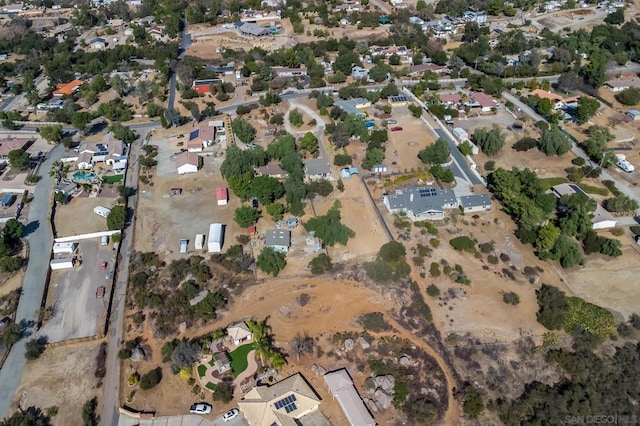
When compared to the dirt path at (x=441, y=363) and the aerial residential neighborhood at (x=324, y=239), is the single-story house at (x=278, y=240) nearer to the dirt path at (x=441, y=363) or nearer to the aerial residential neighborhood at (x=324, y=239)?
the aerial residential neighborhood at (x=324, y=239)

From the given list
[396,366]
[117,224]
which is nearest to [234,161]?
[117,224]

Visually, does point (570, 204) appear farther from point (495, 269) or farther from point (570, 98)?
point (570, 98)

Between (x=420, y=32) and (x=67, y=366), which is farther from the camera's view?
(x=420, y=32)

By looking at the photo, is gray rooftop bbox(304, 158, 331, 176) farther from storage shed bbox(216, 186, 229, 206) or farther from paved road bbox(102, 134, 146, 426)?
paved road bbox(102, 134, 146, 426)

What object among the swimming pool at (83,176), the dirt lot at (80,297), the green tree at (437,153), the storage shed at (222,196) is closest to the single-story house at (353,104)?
the green tree at (437,153)

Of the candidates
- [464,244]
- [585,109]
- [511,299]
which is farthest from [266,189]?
[585,109]
